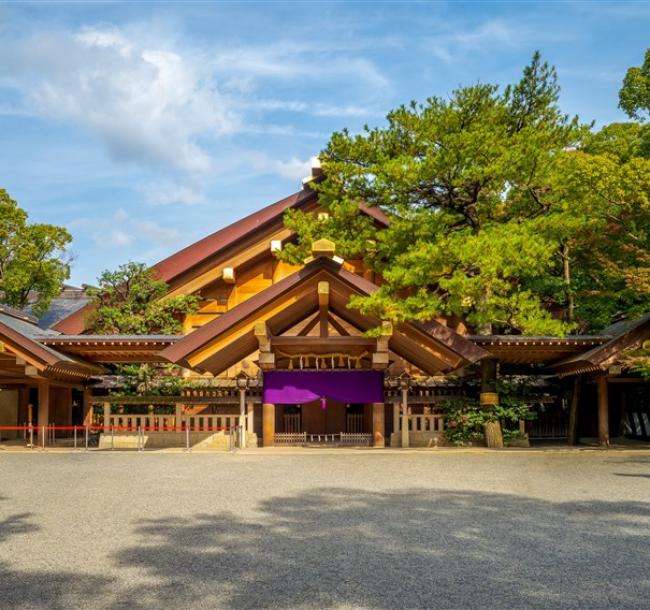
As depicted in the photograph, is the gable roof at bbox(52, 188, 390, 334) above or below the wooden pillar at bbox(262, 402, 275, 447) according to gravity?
above

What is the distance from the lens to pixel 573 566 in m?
5.73

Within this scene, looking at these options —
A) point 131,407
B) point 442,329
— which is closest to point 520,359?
point 442,329

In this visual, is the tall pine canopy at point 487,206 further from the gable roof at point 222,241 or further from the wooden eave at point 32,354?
the wooden eave at point 32,354

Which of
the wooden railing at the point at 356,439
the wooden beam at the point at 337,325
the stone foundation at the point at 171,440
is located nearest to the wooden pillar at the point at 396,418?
the wooden railing at the point at 356,439

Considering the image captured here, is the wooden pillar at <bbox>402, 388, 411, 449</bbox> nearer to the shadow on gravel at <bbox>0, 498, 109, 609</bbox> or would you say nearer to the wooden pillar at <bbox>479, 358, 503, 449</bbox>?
the wooden pillar at <bbox>479, 358, 503, 449</bbox>

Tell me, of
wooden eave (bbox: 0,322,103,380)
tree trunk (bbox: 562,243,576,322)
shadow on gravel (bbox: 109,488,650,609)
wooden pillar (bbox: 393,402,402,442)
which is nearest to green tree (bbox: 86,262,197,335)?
wooden eave (bbox: 0,322,103,380)

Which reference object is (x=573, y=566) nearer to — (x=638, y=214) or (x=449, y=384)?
(x=638, y=214)

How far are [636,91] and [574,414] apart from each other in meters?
9.03

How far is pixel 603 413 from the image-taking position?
61.5 ft

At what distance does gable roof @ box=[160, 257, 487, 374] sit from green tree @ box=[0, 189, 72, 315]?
47.0 ft

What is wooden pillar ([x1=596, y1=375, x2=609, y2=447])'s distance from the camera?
1852 cm

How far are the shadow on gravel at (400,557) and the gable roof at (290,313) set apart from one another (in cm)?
831

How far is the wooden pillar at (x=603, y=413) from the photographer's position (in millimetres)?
18516

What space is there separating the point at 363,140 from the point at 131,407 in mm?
9805
